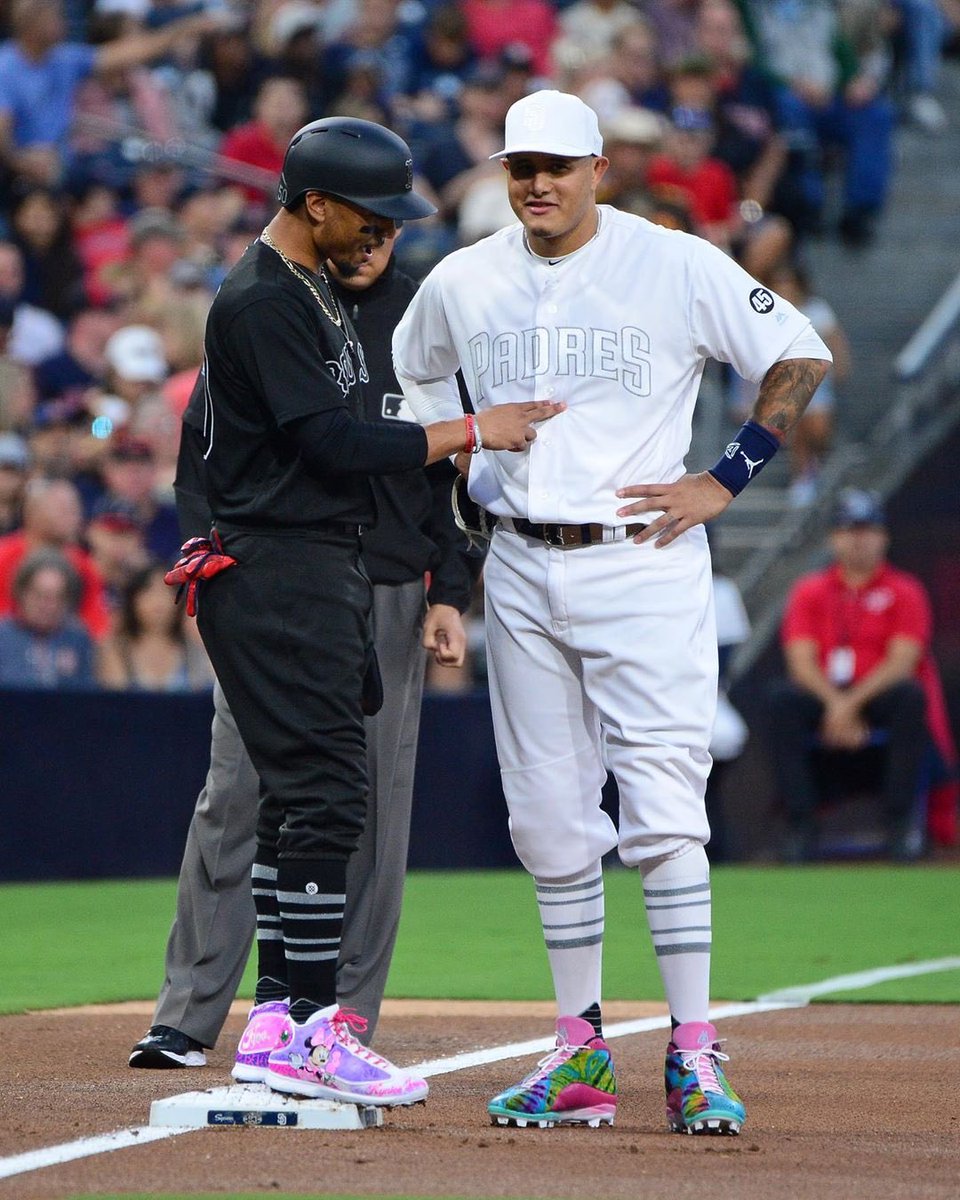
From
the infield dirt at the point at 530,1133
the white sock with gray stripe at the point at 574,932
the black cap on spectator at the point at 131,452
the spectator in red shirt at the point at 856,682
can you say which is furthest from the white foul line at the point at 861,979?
the black cap on spectator at the point at 131,452

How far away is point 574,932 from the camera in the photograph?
498cm

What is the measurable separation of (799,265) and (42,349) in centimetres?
560

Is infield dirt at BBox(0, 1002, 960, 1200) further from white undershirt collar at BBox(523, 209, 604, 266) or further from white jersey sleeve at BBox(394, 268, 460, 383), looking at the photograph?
white undershirt collar at BBox(523, 209, 604, 266)

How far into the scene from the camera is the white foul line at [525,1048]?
414cm

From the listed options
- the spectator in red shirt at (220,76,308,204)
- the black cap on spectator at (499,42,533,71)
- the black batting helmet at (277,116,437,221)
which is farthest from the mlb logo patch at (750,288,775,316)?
the black cap on spectator at (499,42,533,71)

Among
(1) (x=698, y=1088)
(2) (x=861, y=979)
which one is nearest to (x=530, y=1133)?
(1) (x=698, y=1088)

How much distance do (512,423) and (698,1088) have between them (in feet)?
5.02

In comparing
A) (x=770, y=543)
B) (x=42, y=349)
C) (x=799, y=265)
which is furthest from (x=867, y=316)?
(x=42, y=349)

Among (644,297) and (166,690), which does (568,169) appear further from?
(166,690)

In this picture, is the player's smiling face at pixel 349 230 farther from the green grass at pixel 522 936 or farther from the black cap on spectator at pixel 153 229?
the black cap on spectator at pixel 153 229

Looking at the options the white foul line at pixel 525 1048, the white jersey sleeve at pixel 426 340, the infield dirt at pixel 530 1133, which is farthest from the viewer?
the white jersey sleeve at pixel 426 340

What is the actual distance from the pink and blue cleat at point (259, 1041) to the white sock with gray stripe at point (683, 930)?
88cm

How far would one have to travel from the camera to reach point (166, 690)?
422 inches

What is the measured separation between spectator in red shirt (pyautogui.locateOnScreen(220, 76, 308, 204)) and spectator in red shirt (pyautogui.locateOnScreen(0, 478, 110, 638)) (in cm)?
463
